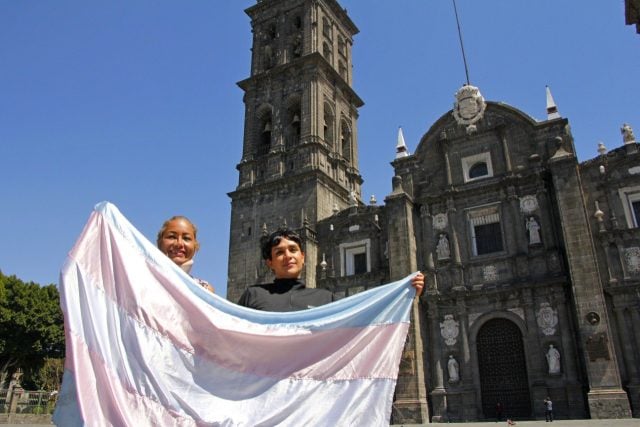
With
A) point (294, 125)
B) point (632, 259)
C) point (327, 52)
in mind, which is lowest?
point (632, 259)

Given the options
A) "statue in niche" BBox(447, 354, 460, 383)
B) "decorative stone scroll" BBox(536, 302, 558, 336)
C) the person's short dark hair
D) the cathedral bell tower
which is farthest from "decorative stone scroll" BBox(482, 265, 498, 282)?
the person's short dark hair

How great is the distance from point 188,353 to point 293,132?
1216 inches

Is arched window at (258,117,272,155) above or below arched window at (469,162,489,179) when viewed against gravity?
above

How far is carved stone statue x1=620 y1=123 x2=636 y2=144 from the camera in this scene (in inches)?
911

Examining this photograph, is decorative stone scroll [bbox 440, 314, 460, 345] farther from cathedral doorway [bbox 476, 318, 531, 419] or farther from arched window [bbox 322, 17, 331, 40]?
arched window [bbox 322, 17, 331, 40]

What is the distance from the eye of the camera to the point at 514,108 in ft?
84.7

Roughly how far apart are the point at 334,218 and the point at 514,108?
10545 millimetres

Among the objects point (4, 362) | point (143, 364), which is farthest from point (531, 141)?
point (4, 362)

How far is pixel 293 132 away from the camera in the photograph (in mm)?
34062

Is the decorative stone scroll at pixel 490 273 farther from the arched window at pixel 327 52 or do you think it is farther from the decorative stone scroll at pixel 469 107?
the arched window at pixel 327 52

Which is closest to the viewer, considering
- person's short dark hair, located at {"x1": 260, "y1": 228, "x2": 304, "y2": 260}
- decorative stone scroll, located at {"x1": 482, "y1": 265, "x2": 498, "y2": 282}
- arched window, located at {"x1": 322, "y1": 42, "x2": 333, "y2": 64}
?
person's short dark hair, located at {"x1": 260, "y1": 228, "x2": 304, "y2": 260}

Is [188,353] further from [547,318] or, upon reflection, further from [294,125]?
[294,125]

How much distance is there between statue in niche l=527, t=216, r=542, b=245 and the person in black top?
807 inches

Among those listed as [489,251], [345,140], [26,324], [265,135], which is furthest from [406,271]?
[26,324]
